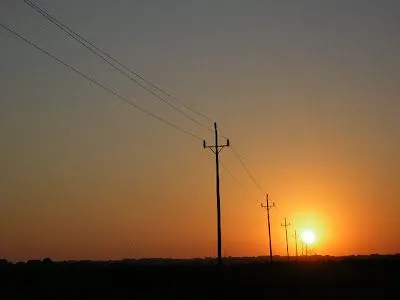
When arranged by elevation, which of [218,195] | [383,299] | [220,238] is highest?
[218,195]

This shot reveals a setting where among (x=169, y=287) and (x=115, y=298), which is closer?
(x=115, y=298)

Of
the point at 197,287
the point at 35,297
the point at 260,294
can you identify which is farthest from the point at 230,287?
the point at 35,297

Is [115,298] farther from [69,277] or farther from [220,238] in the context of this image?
[220,238]

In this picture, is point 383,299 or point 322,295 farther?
point 322,295

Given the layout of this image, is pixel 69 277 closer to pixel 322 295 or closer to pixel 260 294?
pixel 260 294

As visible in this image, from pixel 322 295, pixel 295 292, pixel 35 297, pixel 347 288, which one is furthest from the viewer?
pixel 347 288

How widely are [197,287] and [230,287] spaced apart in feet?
9.75

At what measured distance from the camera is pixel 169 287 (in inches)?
1720

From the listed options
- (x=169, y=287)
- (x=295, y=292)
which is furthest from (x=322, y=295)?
(x=169, y=287)

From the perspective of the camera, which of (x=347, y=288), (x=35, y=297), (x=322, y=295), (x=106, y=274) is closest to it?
(x=35, y=297)

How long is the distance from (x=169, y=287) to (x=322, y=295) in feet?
34.7

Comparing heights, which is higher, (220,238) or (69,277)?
(220,238)

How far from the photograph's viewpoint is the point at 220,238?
50.7m

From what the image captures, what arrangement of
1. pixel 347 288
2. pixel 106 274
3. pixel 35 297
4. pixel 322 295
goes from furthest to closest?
pixel 106 274 → pixel 347 288 → pixel 322 295 → pixel 35 297
